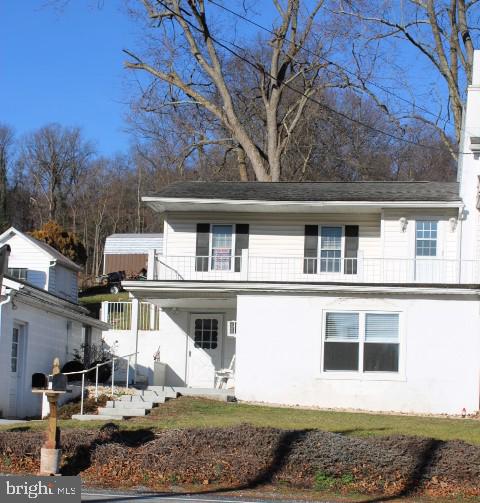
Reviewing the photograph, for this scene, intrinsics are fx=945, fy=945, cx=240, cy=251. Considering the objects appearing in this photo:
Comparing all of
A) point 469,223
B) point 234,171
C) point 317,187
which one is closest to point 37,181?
point 234,171

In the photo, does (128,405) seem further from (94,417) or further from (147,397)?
(94,417)

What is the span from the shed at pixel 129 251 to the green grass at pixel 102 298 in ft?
11.4

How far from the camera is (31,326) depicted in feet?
86.8

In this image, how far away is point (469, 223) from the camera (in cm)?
2700

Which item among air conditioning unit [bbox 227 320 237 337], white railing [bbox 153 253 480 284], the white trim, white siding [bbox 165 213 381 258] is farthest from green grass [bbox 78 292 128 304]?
the white trim

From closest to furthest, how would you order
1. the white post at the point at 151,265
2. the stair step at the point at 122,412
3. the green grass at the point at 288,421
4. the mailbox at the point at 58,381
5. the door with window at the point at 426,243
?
the mailbox at the point at 58,381, the green grass at the point at 288,421, the stair step at the point at 122,412, the white post at the point at 151,265, the door with window at the point at 426,243

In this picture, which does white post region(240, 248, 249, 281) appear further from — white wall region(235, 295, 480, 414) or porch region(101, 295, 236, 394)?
porch region(101, 295, 236, 394)

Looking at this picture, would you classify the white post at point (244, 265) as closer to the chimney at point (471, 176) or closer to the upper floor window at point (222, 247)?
the upper floor window at point (222, 247)

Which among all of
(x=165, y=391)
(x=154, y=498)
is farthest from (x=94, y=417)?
(x=154, y=498)

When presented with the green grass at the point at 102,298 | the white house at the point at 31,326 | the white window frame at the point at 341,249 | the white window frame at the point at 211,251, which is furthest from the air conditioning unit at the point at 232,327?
the green grass at the point at 102,298

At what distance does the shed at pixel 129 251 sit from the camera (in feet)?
186

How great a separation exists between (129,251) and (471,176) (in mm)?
33547

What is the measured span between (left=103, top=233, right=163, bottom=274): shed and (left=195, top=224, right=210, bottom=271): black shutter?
2709 centimetres

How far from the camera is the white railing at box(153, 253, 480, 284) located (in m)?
26.4
